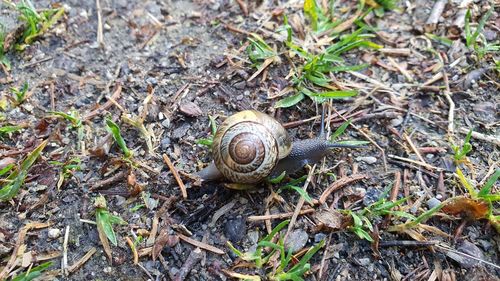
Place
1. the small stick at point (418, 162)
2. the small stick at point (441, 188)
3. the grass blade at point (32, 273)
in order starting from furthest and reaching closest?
the small stick at point (418, 162) → the small stick at point (441, 188) → the grass blade at point (32, 273)

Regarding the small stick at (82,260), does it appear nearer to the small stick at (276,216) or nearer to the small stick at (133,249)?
the small stick at (133,249)

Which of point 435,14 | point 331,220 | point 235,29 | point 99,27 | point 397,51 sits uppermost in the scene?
point 99,27

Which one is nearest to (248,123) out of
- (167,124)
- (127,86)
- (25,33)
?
(167,124)

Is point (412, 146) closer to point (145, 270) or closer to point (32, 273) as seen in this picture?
point (145, 270)

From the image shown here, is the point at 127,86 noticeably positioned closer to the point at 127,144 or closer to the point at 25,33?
the point at 127,144

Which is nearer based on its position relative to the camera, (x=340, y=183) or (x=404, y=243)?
(x=404, y=243)

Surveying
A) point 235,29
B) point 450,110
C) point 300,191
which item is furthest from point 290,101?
point 450,110

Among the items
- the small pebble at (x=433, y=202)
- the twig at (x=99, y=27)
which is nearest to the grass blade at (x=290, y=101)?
the small pebble at (x=433, y=202)
